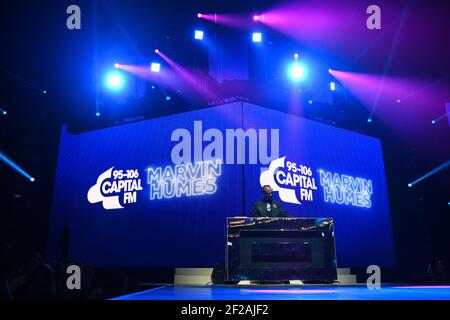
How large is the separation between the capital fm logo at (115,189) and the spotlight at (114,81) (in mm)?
2581

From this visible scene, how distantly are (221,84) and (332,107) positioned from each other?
2673 millimetres

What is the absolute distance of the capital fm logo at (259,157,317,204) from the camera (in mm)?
7574

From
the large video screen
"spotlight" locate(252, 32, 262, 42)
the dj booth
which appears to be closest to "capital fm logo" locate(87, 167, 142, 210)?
the large video screen

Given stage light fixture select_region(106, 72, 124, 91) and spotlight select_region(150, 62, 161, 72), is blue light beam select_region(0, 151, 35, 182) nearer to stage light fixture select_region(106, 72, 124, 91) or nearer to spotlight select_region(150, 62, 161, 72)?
stage light fixture select_region(106, 72, 124, 91)

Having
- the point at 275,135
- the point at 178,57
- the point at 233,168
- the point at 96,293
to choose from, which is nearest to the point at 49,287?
the point at 96,293

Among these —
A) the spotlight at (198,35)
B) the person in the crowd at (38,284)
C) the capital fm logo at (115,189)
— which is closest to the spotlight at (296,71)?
the spotlight at (198,35)

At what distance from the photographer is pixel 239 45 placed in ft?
33.0

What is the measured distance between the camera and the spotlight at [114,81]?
388 inches

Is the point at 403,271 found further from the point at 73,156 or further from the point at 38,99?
the point at 38,99

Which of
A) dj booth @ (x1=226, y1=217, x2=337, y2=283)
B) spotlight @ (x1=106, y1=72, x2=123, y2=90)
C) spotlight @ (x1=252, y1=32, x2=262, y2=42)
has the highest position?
spotlight @ (x1=252, y1=32, x2=262, y2=42)

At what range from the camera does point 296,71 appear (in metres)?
10.1

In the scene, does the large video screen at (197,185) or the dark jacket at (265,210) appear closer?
the dark jacket at (265,210)

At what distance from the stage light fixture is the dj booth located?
7.41 metres

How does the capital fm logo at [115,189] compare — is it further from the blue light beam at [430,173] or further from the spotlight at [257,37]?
the blue light beam at [430,173]
